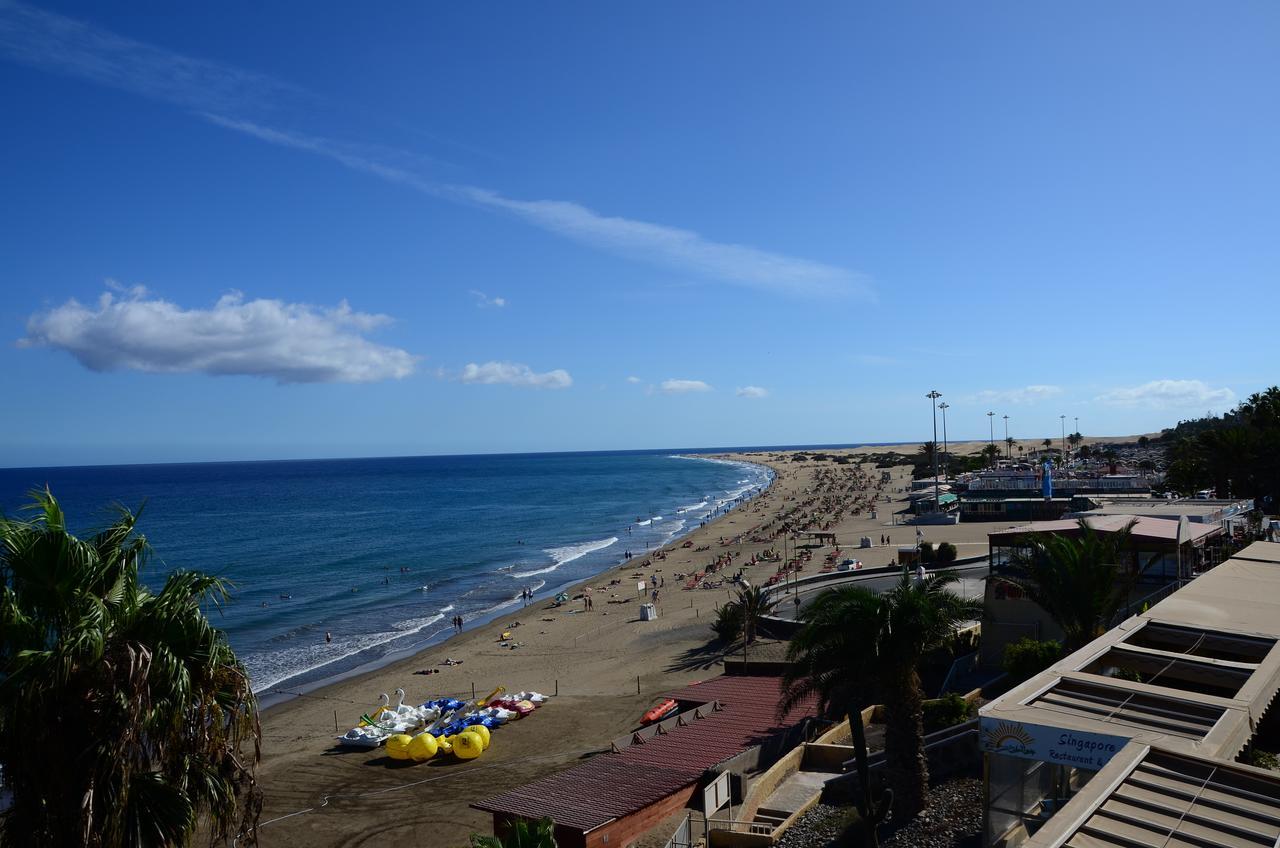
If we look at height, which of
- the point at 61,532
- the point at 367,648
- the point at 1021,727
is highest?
the point at 61,532

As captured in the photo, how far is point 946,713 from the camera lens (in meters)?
17.1

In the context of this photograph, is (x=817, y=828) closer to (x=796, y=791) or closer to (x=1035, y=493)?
(x=796, y=791)

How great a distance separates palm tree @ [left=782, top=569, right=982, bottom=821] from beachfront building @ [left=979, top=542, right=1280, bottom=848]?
8.45ft

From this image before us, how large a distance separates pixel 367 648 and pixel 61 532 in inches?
1421

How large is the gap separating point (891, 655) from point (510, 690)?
2006 centimetres

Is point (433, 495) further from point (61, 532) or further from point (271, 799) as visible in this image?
point (61, 532)

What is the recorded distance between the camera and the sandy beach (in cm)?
1972

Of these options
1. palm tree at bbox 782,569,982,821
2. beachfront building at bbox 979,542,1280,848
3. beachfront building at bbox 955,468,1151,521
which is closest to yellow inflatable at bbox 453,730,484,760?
palm tree at bbox 782,569,982,821

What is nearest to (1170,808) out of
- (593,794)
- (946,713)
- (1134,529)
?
(946,713)

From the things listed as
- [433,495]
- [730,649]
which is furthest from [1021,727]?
[433,495]

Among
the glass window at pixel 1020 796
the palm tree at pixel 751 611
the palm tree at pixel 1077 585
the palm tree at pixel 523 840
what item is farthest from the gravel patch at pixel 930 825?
the palm tree at pixel 751 611

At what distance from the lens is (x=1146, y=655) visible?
11.7m

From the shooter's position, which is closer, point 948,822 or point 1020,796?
point 1020,796

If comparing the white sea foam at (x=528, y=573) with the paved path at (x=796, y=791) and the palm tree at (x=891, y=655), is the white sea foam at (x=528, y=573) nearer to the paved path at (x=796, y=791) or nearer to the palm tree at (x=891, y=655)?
the paved path at (x=796, y=791)
